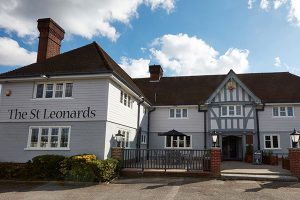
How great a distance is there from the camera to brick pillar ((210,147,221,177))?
45.3 feet

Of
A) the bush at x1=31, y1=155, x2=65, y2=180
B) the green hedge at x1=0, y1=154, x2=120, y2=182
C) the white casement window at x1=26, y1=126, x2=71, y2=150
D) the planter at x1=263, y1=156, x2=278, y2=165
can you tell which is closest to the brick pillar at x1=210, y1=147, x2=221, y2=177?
the green hedge at x1=0, y1=154, x2=120, y2=182

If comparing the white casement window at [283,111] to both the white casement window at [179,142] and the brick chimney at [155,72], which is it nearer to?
the white casement window at [179,142]

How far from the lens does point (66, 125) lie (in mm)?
15141

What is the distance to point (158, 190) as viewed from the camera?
11016mm

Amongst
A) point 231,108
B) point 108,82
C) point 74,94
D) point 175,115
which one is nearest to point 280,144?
point 231,108

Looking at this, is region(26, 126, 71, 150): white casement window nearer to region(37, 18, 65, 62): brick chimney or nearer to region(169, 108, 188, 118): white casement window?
region(37, 18, 65, 62): brick chimney

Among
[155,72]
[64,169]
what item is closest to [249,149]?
[155,72]

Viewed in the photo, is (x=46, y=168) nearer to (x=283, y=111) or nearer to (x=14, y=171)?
(x=14, y=171)

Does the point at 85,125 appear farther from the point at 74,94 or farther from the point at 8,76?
the point at 8,76

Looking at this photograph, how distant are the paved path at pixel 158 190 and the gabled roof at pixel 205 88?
11.9m

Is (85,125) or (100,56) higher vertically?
(100,56)

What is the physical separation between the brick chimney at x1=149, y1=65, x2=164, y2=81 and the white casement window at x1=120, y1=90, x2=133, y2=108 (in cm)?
1002

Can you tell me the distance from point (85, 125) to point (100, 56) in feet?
15.0

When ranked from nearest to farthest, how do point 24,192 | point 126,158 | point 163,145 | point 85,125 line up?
point 24,192 < point 85,125 < point 126,158 < point 163,145
